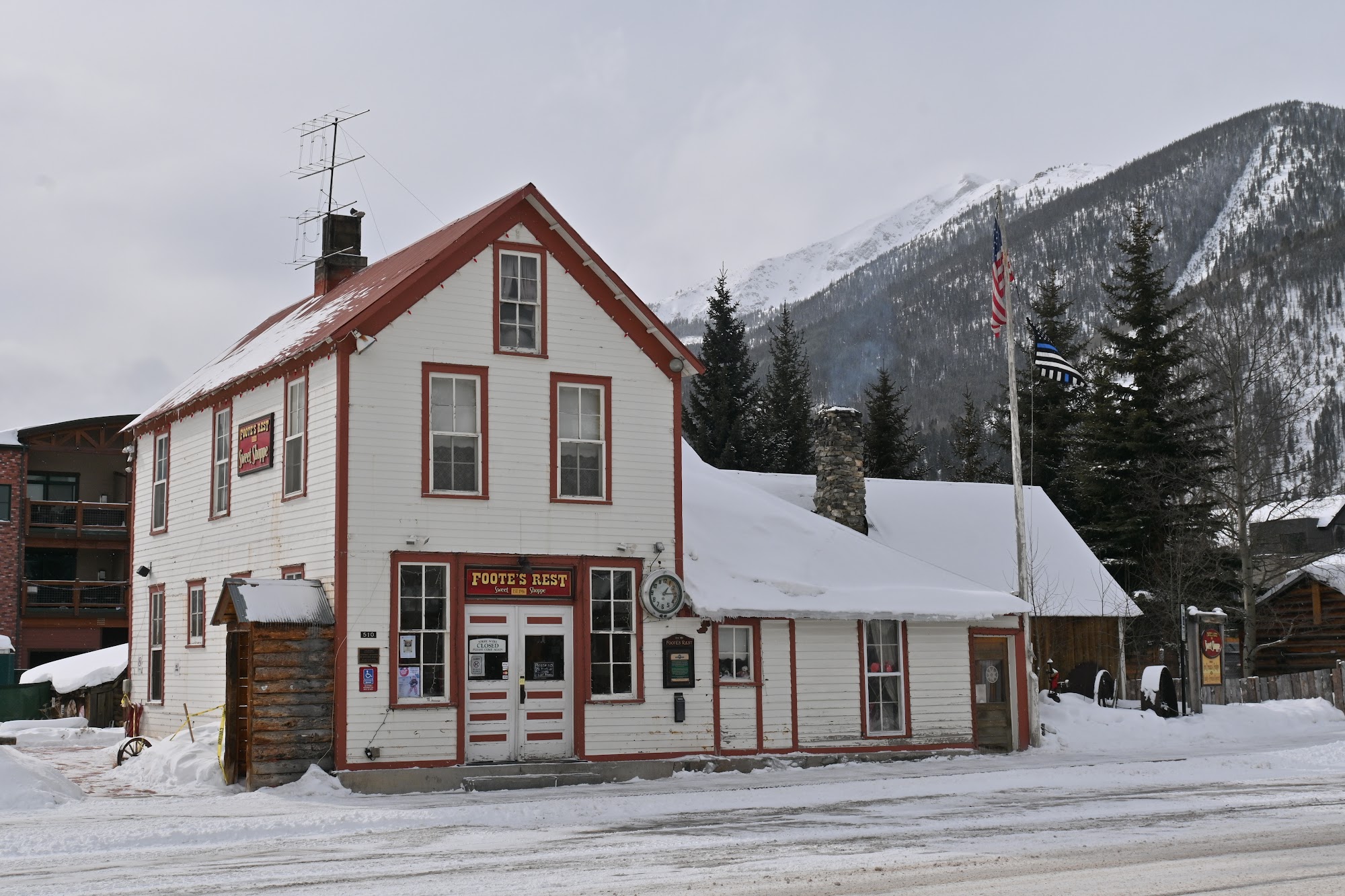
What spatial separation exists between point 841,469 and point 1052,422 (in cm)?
2496

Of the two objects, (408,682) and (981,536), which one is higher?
(981,536)

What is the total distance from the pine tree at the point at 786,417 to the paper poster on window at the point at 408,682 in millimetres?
32420

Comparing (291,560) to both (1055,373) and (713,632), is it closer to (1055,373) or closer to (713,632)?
(713,632)

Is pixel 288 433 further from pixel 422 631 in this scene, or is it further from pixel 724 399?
pixel 724 399

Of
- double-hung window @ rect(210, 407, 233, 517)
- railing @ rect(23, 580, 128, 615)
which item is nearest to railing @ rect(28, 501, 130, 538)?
railing @ rect(23, 580, 128, 615)

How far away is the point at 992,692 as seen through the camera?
2622 centimetres

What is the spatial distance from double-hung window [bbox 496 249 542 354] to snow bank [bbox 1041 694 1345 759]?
1272 centimetres

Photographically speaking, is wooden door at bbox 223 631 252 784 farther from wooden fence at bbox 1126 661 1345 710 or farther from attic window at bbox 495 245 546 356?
wooden fence at bbox 1126 661 1345 710

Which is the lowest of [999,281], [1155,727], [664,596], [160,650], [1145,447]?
[1155,727]

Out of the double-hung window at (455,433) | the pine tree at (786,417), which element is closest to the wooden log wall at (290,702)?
the double-hung window at (455,433)

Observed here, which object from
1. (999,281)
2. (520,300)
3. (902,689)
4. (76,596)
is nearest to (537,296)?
(520,300)

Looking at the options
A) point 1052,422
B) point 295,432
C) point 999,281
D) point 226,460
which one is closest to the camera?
point 295,432

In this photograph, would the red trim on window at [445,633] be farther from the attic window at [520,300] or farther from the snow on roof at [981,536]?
the snow on roof at [981,536]

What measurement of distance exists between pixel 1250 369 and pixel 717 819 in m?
32.1
